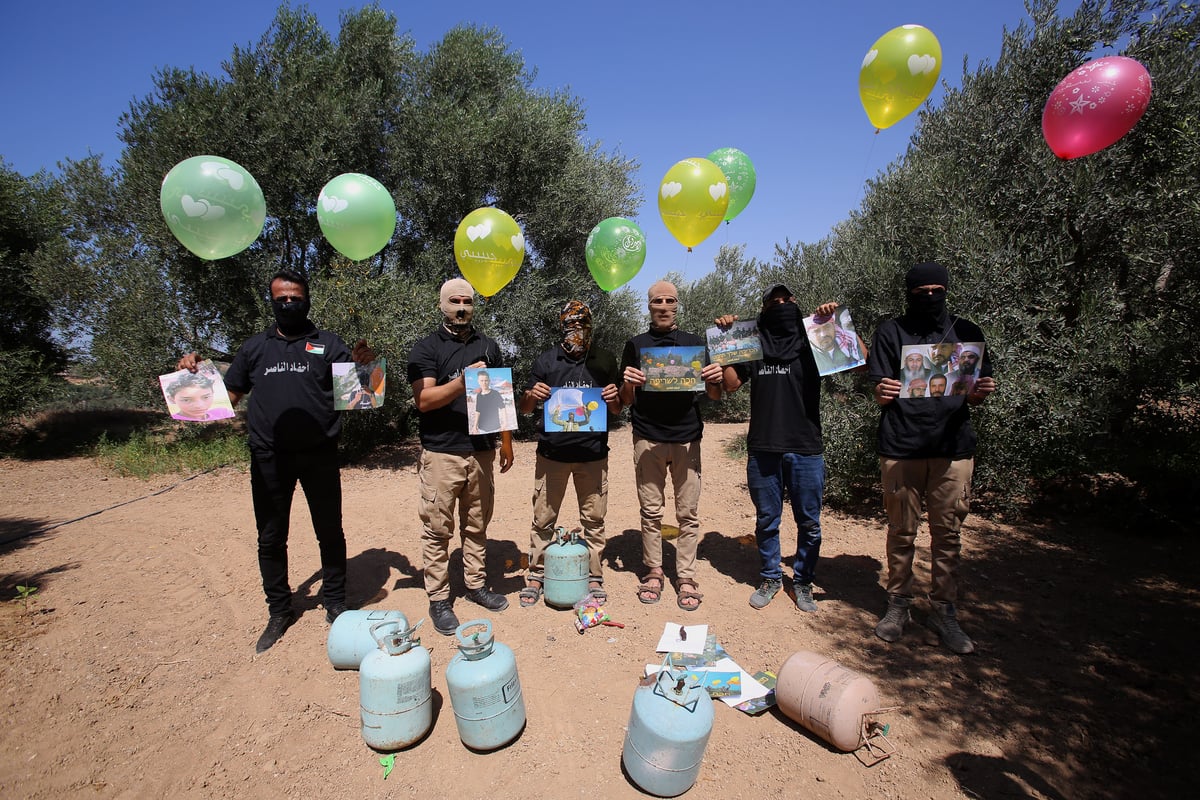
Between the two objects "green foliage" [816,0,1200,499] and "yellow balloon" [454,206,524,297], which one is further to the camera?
"green foliage" [816,0,1200,499]

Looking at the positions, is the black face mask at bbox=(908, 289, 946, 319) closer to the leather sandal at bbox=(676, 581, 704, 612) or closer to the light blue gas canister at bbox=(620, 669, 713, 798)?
the leather sandal at bbox=(676, 581, 704, 612)

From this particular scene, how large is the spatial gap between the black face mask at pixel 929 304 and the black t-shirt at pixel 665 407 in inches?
60.7

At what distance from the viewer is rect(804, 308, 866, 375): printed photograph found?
392 centimetres

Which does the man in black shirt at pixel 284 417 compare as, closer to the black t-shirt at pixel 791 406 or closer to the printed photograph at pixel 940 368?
the black t-shirt at pixel 791 406

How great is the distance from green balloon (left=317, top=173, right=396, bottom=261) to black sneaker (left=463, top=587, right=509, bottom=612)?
2897 mm

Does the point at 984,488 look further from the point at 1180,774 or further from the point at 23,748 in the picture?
the point at 23,748

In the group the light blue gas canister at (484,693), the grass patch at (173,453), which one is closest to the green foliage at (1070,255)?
the light blue gas canister at (484,693)

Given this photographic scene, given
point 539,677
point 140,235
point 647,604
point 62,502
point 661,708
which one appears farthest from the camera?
point 140,235

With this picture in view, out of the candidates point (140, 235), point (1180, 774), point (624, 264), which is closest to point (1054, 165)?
point (624, 264)

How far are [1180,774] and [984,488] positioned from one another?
455 centimetres

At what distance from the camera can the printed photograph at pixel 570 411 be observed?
422 centimetres

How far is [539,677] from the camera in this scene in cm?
361

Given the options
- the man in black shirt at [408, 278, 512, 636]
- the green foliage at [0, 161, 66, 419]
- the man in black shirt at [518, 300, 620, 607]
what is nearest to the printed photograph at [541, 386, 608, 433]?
the man in black shirt at [518, 300, 620, 607]

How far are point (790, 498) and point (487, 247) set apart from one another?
3.33m
